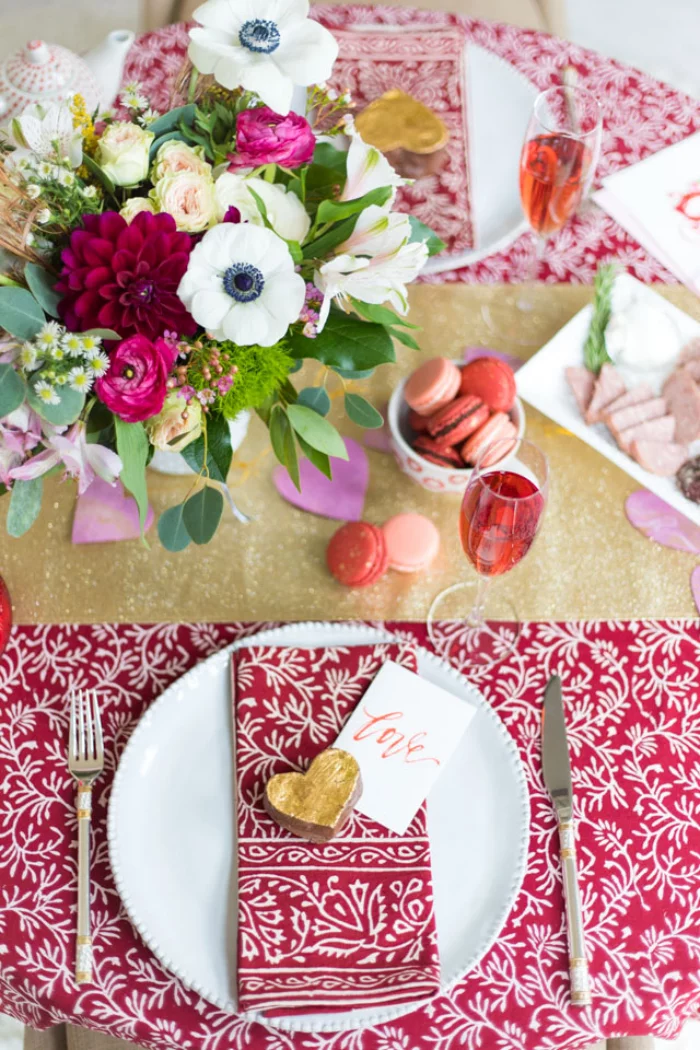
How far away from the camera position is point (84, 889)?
89cm

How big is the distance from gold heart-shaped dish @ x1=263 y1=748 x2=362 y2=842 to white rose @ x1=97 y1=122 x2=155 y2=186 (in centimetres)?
57

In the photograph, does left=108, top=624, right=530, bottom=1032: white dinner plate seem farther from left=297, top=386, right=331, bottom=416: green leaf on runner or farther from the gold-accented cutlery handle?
left=297, top=386, right=331, bottom=416: green leaf on runner

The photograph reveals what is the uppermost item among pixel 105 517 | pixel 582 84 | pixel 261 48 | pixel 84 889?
pixel 261 48

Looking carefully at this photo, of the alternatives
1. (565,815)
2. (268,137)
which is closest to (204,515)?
(268,137)


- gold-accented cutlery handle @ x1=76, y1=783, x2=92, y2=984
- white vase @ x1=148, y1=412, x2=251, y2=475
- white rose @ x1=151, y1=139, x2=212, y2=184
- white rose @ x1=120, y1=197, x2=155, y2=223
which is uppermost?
white rose @ x1=151, y1=139, x2=212, y2=184

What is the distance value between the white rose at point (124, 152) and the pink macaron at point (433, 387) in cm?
41

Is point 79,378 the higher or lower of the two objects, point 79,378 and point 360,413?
the higher

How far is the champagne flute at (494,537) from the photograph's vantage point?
3.11ft

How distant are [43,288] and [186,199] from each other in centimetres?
15

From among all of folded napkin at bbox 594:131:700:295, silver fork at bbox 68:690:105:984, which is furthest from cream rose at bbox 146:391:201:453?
folded napkin at bbox 594:131:700:295

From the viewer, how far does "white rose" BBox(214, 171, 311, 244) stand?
32.4 inches

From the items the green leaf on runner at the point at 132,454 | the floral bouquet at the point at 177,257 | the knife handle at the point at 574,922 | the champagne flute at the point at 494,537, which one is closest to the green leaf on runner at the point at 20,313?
the floral bouquet at the point at 177,257

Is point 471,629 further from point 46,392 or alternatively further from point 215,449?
point 46,392

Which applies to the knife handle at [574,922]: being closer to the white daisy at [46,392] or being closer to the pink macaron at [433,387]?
the pink macaron at [433,387]
